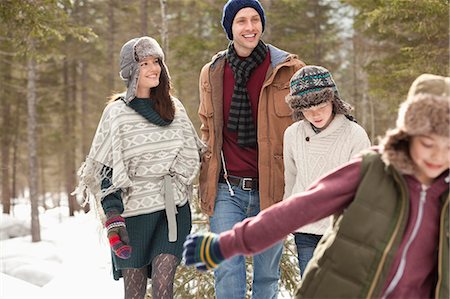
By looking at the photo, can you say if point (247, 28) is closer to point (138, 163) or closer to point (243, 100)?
point (243, 100)

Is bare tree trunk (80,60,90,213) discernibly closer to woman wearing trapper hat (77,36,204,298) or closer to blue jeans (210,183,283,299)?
woman wearing trapper hat (77,36,204,298)

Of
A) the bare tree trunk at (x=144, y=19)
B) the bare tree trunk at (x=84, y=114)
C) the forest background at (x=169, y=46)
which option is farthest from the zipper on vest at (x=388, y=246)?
the bare tree trunk at (x=84, y=114)

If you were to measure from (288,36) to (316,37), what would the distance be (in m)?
1.72

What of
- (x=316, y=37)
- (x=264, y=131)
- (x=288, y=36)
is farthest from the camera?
(x=316, y=37)

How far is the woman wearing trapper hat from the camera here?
4434 mm

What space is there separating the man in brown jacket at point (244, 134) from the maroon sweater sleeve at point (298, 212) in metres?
1.93

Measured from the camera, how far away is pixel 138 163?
4.54 metres

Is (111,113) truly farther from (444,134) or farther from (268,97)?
(444,134)

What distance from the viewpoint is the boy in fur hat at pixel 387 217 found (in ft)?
7.89

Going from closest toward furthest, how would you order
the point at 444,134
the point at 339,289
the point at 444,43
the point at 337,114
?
the point at 444,134
the point at 339,289
the point at 337,114
the point at 444,43

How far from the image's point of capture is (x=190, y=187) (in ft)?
15.6

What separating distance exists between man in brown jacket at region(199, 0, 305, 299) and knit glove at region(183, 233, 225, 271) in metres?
1.92

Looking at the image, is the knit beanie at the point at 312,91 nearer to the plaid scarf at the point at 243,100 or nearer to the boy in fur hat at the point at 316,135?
the boy in fur hat at the point at 316,135

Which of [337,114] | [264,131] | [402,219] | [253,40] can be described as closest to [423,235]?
[402,219]
